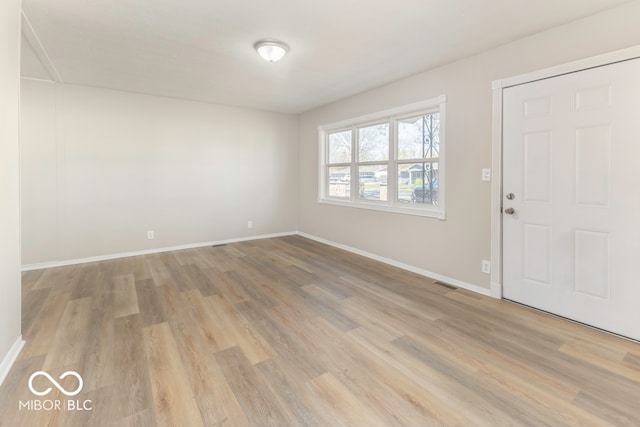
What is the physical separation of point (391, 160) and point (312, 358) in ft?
9.79

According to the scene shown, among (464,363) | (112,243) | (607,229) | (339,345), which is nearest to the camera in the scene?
(464,363)

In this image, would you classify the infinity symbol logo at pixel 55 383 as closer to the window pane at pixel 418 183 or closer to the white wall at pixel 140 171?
the white wall at pixel 140 171

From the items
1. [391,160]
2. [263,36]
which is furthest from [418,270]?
[263,36]

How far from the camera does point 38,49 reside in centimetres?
304

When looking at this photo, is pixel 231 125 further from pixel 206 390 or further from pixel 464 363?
pixel 464 363

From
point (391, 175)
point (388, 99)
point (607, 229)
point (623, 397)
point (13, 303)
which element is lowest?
point (623, 397)

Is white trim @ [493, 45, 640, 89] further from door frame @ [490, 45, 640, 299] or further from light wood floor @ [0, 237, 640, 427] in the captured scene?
light wood floor @ [0, 237, 640, 427]

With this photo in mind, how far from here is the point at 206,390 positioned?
5.68ft

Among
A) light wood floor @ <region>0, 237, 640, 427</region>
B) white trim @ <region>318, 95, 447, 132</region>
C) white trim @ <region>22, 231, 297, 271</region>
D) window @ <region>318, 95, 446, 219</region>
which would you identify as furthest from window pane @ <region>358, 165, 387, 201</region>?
white trim @ <region>22, 231, 297, 271</region>

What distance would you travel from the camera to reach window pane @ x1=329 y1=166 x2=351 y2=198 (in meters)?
5.21

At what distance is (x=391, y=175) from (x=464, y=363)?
272 cm

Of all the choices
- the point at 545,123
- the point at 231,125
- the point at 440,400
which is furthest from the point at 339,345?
the point at 231,125

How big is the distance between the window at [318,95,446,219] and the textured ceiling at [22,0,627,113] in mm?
606

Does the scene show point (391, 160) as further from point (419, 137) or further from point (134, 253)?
point (134, 253)
